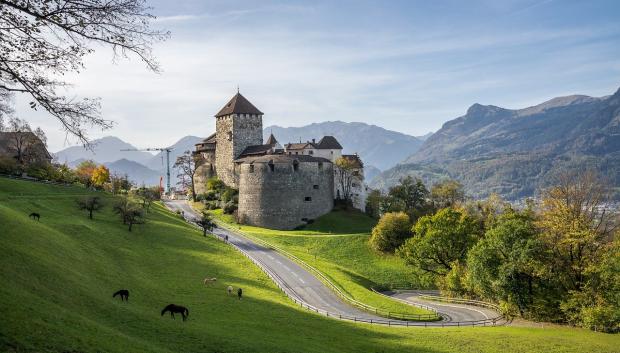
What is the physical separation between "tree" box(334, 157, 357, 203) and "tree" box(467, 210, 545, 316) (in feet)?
172

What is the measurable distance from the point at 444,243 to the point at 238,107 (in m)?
56.9

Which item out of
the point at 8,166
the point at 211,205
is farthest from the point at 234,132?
the point at 8,166

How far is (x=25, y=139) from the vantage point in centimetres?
8544

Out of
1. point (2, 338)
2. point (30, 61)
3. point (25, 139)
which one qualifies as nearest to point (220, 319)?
point (2, 338)

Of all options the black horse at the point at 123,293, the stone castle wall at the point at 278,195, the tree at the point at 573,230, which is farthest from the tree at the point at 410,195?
the black horse at the point at 123,293

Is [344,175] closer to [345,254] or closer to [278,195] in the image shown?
[278,195]

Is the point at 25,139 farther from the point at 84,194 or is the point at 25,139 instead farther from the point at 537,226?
the point at 537,226

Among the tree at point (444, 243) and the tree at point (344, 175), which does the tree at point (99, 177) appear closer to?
the tree at point (344, 175)

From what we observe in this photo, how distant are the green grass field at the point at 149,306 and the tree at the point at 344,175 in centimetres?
4491

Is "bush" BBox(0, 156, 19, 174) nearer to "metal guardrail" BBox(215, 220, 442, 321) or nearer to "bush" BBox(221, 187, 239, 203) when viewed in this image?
"bush" BBox(221, 187, 239, 203)

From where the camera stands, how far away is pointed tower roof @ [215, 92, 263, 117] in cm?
10646

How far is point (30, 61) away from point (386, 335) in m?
29.8

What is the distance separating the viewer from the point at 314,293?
53875 millimetres

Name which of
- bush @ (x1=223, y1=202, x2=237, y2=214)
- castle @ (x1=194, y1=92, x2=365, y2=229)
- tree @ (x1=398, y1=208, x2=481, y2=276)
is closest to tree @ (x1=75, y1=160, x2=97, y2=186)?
bush @ (x1=223, y1=202, x2=237, y2=214)
